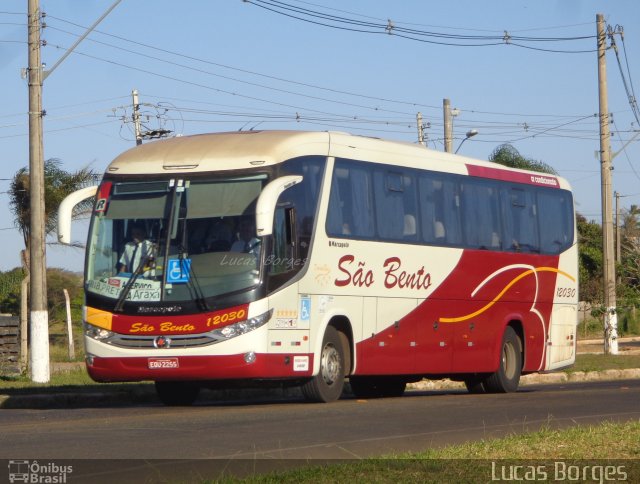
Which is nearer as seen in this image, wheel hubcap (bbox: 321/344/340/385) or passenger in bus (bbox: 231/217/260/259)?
passenger in bus (bbox: 231/217/260/259)

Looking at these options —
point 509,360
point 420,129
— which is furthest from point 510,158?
point 509,360

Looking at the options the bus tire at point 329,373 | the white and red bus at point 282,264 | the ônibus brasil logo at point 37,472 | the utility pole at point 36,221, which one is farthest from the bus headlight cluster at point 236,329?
the utility pole at point 36,221

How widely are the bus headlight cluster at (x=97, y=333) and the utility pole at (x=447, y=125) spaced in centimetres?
2249

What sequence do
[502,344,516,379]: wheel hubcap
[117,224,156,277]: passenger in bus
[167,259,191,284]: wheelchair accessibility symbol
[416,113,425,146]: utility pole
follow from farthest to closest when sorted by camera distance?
A: [416,113,425,146]: utility pole < [502,344,516,379]: wheel hubcap < [117,224,156,277]: passenger in bus < [167,259,191,284]: wheelchair accessibility symbol

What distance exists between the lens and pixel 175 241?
16.0 meters

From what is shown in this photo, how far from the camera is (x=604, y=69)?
38469 mm

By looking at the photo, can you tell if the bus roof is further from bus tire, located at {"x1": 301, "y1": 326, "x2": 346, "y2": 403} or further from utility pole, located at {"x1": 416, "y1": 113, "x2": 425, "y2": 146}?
utility pole, located at {"x1": 416, "y1": 113, "x2": 425, "y2": 146}

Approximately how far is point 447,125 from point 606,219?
552cm

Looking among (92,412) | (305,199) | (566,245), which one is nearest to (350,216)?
(305,199)

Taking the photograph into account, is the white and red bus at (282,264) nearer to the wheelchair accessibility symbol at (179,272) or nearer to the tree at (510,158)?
the wheelchair accessibility symbol at (179,272)

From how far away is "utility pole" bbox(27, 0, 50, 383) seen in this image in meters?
22.1

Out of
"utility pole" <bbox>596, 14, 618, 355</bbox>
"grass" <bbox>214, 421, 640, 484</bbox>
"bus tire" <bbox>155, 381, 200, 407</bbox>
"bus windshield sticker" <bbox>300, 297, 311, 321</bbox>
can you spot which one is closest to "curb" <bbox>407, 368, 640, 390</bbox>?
"utility pole" <bbox>596, 14, 618, 355</bbox>

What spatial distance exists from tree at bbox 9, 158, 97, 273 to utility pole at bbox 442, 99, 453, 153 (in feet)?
35.0

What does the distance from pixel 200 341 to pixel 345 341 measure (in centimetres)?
277
